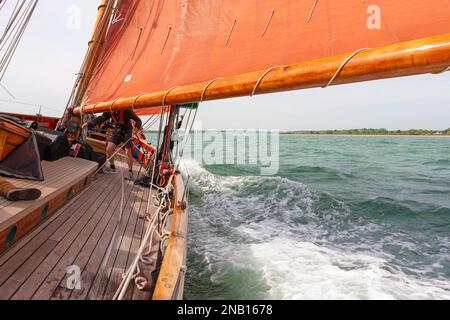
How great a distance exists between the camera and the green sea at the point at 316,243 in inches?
142

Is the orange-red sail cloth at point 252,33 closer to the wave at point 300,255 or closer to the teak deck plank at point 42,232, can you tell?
the teak deck plank at point 42,232

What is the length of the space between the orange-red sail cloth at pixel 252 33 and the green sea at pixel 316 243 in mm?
2515

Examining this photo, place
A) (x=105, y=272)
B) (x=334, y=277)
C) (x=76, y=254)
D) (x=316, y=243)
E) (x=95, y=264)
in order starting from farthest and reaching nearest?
(x=316, y=243) < (x=334, y=277) < (x=76, y=254) < (x=95, y=264) < (x=105, y=272)

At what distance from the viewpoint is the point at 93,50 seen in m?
5.75

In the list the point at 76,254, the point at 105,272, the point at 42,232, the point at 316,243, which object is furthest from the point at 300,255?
the point at 42,232

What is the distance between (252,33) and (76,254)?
2.35 meters

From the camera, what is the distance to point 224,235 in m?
5.15

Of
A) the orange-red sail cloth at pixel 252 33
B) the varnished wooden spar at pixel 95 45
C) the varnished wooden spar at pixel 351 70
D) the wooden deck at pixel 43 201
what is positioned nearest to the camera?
the varnished wooden spar at pixel 351 70

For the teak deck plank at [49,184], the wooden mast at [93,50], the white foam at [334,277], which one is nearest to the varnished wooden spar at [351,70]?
the teak deck plank at [49,184]

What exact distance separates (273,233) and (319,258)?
1173 millimetres

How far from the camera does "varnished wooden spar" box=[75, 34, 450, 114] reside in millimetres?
1162

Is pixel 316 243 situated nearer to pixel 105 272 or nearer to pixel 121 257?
pixel 121 257
